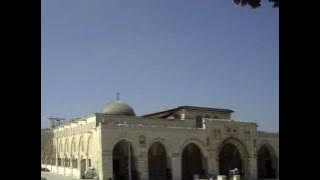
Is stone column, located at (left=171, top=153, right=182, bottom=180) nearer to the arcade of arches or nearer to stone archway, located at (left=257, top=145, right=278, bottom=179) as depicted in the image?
the arcade of arches

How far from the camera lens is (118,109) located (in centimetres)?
3894

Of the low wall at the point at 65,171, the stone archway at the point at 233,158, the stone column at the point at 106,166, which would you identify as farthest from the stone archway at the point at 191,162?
the low wall at the point at 65,171

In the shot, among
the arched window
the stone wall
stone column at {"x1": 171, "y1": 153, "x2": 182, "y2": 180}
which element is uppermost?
the arched window

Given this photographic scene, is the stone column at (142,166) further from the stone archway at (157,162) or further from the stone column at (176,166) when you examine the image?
the stone column at (176,166)

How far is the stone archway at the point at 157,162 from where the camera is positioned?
34969 mm

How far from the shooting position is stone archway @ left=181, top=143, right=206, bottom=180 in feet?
120

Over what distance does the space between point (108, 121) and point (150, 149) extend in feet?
12.9

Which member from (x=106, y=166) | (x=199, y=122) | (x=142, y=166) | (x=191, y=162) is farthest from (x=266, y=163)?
(x=106, y=166)

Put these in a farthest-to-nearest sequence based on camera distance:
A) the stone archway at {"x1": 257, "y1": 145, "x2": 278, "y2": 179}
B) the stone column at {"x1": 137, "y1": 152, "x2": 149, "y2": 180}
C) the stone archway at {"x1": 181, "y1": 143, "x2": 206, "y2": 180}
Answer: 1. the stone archway at {"x1": 257, "y1": 145, "x2": 278, "y2": 179}
2. the stone archway at {"x1": 181, "y1": 143, "x2": 206, "y2": 180}
3. the stone column at {"x1": 137, "y1": 152, "x2": 149, "y2": 180}

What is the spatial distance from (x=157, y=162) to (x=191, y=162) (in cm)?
323

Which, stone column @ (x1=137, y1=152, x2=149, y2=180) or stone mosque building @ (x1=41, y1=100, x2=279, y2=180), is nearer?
stone column @ (x1=137, y1=152, x2=149, y2=180)

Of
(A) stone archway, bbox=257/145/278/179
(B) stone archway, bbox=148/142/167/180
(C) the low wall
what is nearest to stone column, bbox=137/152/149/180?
(B) stone archway, bbox=148/142/167/180

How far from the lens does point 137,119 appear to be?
37.2m
